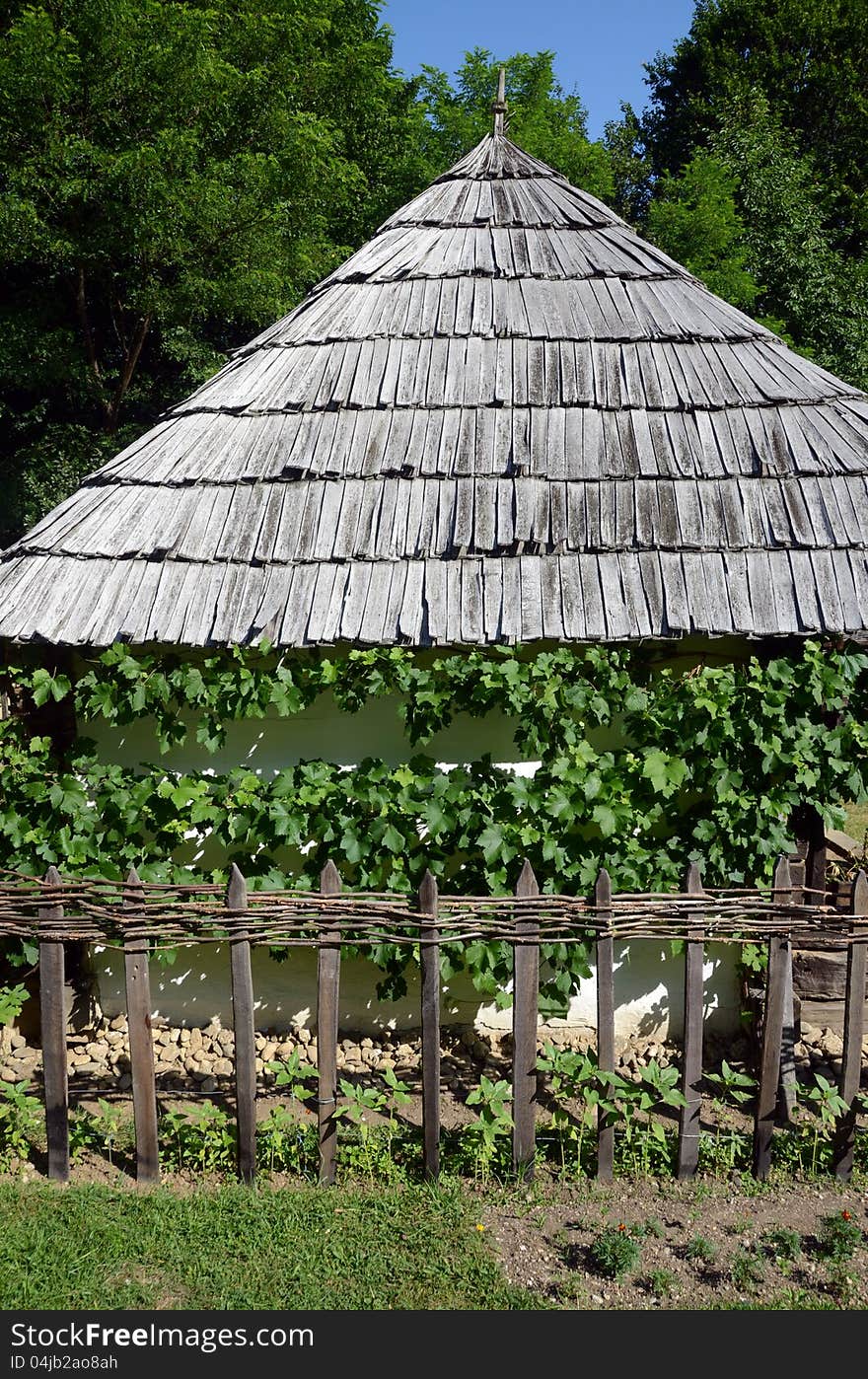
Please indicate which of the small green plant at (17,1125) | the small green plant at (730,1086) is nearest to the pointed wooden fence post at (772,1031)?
the small green plant at (730,1086)

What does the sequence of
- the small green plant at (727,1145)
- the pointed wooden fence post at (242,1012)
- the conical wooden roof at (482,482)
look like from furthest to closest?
1. the conical wooden roof at (482,482)
2. the small green plant at (727,1145)
3. the pointed wooden fence post at (242,1012)

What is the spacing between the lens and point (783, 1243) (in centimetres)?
365

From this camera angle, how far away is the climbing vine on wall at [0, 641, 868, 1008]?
4.68m

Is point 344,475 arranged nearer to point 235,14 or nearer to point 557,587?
point 557,587

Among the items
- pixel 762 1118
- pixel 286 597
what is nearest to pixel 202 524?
pixel 286 597

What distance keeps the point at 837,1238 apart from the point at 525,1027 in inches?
52.7

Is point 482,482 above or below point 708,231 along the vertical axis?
below

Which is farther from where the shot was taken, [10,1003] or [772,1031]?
[10,1003]

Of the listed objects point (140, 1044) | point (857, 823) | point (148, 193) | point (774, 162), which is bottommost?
point (857, 823)

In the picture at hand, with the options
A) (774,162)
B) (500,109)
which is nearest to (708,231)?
(774,162)

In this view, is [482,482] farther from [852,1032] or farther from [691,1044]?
[852,1032]

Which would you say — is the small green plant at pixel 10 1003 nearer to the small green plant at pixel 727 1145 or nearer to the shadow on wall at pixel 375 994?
the shadow on wall at pixel 375 994

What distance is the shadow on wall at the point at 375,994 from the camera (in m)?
5.21

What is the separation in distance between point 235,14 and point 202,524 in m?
15.5
